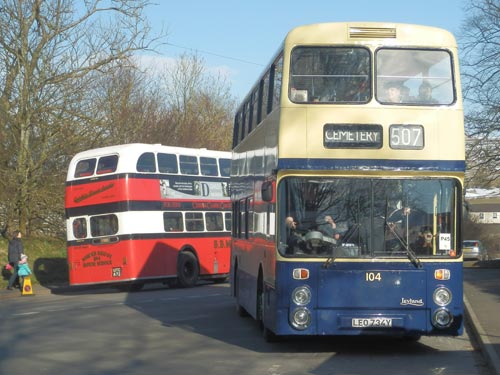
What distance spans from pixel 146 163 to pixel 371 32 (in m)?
15.5

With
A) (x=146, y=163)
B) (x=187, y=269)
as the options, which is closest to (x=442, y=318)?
(x=146, y=163)

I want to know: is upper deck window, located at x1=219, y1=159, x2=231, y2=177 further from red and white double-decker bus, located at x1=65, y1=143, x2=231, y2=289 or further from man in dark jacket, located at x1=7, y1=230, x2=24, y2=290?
man in dark jacket, located at x1=7, y1=230, x2=24, y2=290

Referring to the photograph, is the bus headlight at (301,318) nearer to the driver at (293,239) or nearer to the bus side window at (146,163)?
the driver at (293,239)

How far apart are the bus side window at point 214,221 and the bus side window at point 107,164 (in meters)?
4.32

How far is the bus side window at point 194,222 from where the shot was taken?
2959 cm

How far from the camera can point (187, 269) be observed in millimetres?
29641

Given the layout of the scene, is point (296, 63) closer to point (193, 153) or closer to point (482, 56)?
point (193, 153)

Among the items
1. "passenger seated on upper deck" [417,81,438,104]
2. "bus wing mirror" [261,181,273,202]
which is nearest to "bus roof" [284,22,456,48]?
"passenger seated on upper deck" [417,81,438,104]

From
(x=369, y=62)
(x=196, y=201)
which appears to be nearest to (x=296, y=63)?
(x=369, y=62)

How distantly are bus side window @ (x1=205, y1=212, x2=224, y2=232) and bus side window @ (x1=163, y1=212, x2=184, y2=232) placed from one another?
1424mm

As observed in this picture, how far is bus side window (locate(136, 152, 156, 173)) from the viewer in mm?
27391

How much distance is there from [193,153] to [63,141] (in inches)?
261

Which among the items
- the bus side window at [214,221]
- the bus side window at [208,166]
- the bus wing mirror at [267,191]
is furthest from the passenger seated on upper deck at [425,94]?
the bus side window at [214,221]

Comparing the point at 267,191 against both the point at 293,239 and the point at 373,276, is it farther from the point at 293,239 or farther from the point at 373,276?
the point at 373,276
